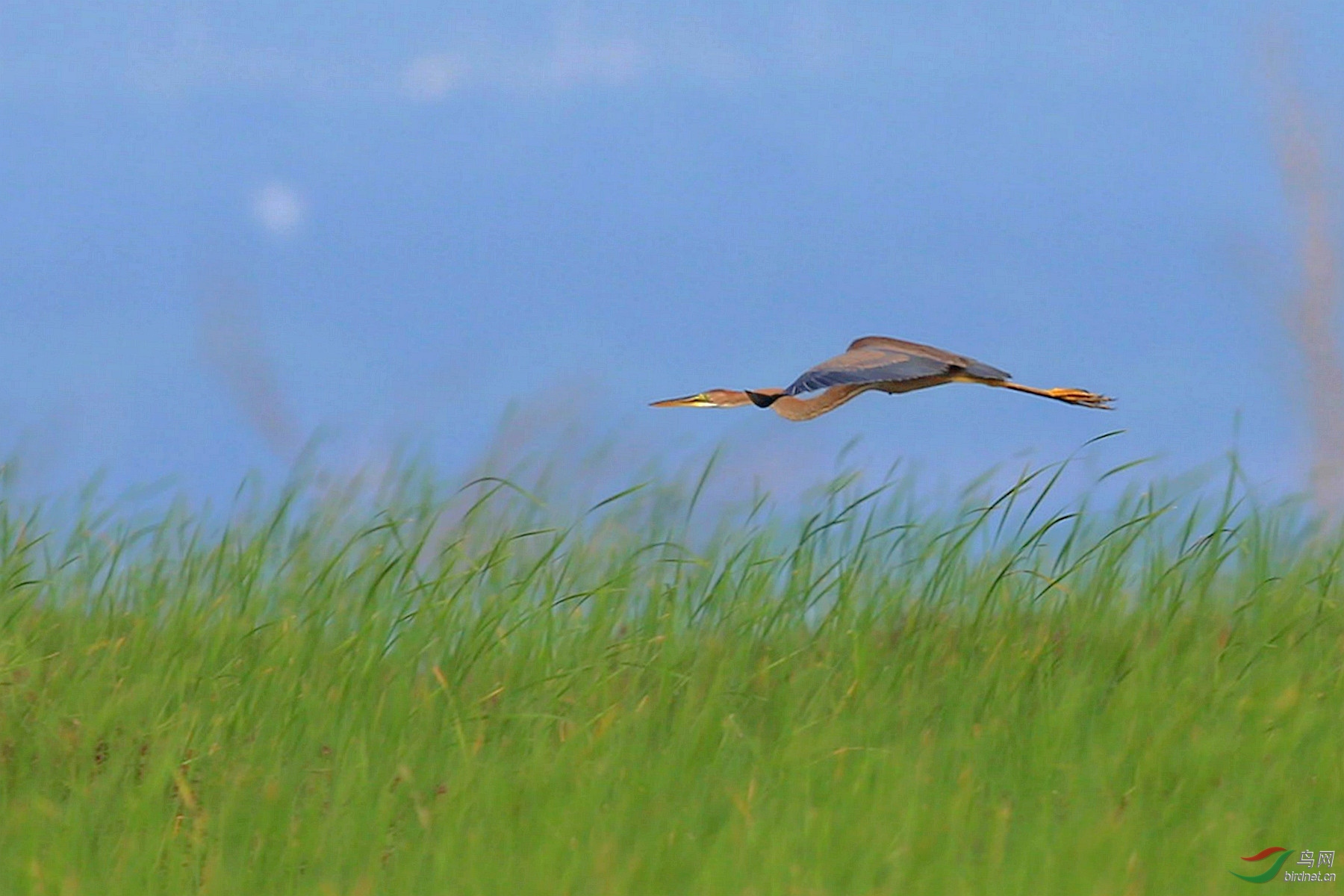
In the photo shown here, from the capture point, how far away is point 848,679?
5.70 m

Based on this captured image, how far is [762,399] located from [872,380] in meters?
0.85

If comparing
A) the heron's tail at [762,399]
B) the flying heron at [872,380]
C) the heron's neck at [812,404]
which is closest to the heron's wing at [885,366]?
the flying heron at [872,380]

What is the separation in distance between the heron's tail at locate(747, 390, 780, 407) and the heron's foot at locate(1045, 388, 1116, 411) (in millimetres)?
1118

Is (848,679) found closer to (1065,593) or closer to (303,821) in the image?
(1065,593)

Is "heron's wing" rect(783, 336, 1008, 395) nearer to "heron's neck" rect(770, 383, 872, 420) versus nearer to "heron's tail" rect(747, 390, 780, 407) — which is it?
"heron's neck" rect(770, 383, 872, 420)

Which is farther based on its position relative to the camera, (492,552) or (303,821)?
(492,552)

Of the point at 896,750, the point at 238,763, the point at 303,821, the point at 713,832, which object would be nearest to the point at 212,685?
the point at 238,763

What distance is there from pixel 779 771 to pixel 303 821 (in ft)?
4.83

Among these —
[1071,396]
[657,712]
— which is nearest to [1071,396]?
[1071,396]

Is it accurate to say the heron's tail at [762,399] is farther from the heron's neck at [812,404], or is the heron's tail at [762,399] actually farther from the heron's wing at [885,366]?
the heron's wing at [885,366]

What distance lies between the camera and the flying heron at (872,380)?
194 inches

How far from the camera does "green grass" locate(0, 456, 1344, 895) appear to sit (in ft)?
14.7

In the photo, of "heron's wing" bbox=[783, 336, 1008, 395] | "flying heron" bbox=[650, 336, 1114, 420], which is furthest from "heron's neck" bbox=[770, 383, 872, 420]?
"heron's wing" bbox=[783, 336, 1008, 395]

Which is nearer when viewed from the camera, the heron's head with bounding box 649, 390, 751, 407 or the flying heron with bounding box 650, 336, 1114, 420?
the flying heron with bounding box 650, 336, 1114, 420
